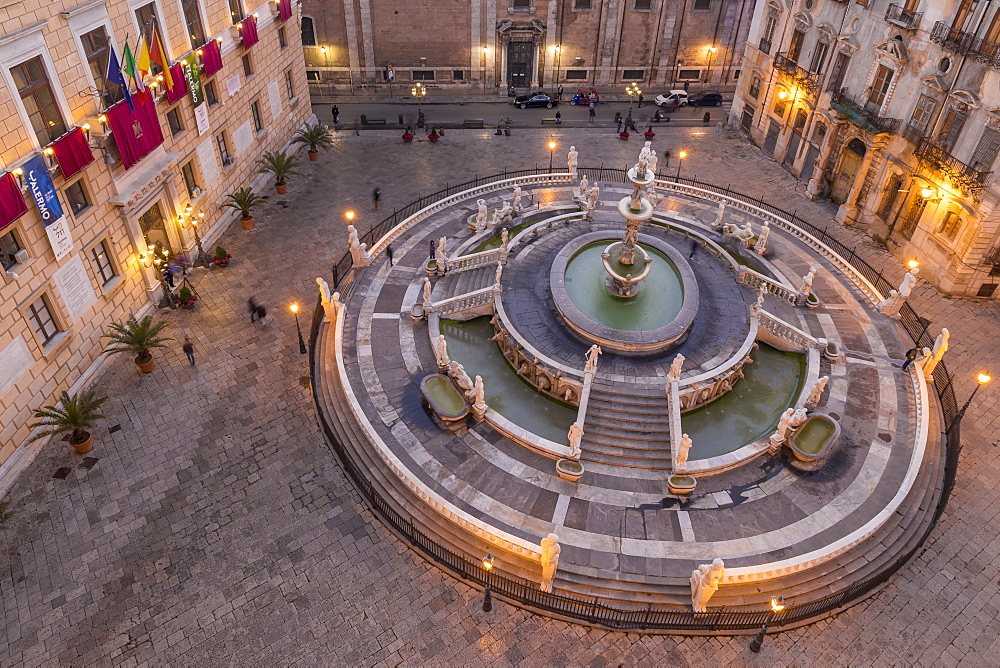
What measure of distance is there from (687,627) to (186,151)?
3229 cm

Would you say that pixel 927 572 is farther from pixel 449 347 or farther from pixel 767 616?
pixel 449 347

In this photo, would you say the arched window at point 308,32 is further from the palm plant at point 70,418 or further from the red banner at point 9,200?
the palm plant at point 70,418

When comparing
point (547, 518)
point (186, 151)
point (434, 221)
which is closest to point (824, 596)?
point (547, 518)

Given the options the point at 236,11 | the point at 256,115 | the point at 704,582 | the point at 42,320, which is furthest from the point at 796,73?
the point at 42,320

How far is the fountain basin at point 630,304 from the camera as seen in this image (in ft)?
88.5

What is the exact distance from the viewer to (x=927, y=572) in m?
21.7

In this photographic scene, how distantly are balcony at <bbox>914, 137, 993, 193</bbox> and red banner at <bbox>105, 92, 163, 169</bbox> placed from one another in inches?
1565

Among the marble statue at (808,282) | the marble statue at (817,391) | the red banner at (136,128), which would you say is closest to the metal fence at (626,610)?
the marble statue at (817,391)

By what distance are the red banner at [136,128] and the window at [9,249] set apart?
6.36 meters

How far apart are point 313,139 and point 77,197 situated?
826 inches

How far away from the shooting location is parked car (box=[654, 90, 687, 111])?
57.2 m

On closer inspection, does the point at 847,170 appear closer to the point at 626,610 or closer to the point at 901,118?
the point at 901,118

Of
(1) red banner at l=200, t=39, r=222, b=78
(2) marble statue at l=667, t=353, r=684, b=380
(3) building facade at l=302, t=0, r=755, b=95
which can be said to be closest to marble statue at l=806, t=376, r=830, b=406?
(2) marble statue at l=667, t=353, r=684, b=380

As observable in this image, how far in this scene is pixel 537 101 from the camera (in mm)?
56688
